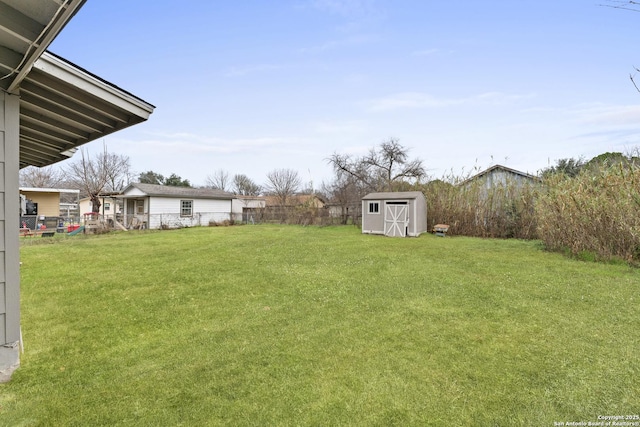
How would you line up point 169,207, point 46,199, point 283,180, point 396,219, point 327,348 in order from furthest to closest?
point 283,180
point 169,207
point 46,199
point 396,219
point 327,348

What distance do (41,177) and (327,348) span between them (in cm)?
4269

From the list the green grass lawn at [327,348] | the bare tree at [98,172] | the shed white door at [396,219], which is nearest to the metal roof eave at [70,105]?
the green grass lawn at [327,348]

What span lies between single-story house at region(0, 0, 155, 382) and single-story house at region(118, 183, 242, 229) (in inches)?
623

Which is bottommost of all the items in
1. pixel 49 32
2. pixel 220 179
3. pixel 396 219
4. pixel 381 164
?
pixel 396 219

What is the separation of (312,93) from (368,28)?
4012mm

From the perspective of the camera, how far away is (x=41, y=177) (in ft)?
104

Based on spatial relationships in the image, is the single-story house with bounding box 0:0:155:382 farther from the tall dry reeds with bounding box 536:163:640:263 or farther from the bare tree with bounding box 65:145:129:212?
the bare tree with bounding box 65:145:129:212

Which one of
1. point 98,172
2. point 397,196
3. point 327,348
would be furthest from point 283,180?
point 327,348

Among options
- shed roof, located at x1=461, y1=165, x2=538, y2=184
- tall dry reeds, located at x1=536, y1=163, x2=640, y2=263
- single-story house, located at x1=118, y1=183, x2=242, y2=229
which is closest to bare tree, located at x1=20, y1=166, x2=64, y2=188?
single-story house, located at x1=118, y1=183, x2=242, y2=229

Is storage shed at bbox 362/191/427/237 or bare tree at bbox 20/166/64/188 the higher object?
bare tree at bbox 20/166/64/188

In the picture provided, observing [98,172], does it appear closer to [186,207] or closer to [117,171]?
[117,171]

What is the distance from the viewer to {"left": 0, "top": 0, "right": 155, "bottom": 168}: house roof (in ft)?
5.22

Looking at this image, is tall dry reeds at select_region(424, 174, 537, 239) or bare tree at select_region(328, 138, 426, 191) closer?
tall dry reeds at select_region(424, 174, 537, 239)

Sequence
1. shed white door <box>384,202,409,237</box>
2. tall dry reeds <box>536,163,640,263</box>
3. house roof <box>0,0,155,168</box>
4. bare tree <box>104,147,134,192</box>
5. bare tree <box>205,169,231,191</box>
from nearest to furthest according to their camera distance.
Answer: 1. house roof <box>0,0,155,168</box>
2. tall dry reeds <box>536,163,640,263</box>
3. shed white door <box>384,202,409,237</box>
4. bare tree <box>104,147,134,192</box>
5. bare tree <box>205,169,231,191</box>
